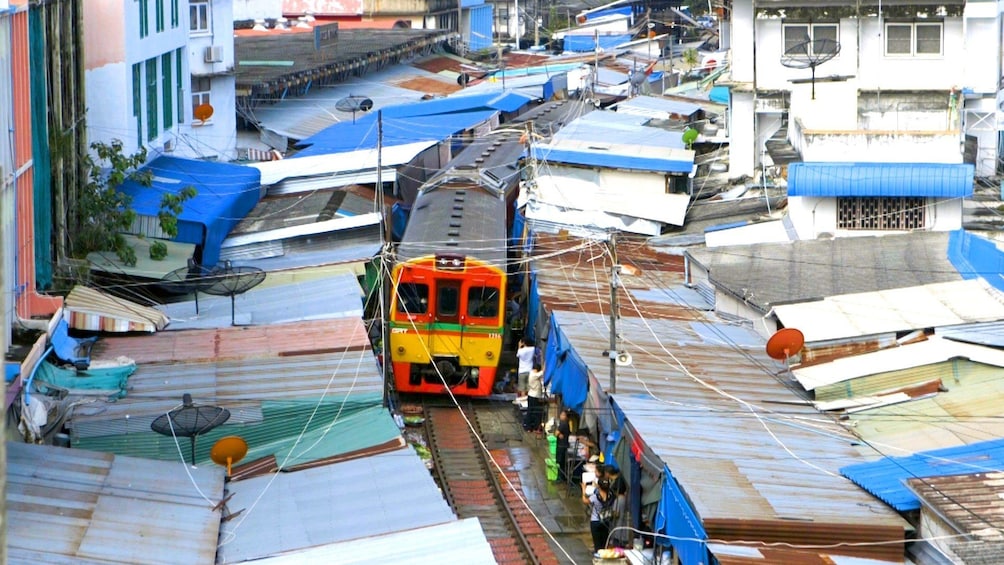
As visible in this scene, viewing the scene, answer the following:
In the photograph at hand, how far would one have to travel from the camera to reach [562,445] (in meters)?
17.7

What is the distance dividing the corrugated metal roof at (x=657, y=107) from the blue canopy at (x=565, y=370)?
14775 millimetres

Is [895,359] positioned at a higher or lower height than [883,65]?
lower

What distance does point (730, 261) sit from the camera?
771 inches

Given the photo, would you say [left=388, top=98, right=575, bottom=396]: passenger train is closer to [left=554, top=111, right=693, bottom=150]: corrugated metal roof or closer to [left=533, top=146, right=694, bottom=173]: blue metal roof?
[left=533, top=146, right=694, bottom=173]: blue metal roof

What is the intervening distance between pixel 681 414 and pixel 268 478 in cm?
407

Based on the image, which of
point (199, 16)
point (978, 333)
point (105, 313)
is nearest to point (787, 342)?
point (978, 333)

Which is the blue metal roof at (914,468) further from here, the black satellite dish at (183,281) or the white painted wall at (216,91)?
the white painted wall at (216,91)

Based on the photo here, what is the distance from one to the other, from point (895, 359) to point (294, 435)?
613 cm

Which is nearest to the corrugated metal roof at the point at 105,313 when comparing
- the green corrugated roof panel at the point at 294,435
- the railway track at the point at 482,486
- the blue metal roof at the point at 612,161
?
the green corrugated roof panel at the point at 294,435

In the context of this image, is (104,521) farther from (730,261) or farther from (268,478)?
(730,261)

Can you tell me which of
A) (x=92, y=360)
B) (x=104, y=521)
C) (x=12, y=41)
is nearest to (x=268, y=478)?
(x=104, y=521)

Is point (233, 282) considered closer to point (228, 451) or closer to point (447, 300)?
point (447, 300)

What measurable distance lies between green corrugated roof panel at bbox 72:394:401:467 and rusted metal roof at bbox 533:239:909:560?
254 centimetres

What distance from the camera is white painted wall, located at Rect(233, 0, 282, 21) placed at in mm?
51094
